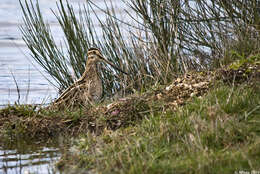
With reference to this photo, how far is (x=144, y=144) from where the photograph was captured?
550 centimetres

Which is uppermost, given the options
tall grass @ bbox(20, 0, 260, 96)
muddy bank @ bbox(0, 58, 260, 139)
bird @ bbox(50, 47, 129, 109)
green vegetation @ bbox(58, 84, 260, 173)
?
tall grass @ bbox(20, 0, 260, 96)

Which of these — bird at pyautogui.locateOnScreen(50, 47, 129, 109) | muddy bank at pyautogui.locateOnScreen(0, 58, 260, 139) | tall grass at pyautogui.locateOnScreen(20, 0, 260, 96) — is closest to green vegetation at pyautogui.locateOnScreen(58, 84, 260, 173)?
muddy bank at pyautogui.locateOnScreen(0, 58, 260, 139)

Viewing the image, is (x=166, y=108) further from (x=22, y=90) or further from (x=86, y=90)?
(x=22, y=90)

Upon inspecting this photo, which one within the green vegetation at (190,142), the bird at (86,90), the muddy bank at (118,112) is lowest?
the green vegetation at (190,142)

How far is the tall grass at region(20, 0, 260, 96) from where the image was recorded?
9.74 metres

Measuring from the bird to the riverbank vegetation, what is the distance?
0.37m

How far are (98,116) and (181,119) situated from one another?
153cm

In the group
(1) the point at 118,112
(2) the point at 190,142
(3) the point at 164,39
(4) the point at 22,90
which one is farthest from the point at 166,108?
(4) the point at 22,90

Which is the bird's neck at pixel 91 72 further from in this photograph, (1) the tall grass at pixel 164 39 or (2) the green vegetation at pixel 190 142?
(2) the green vegetation at pixel 190 142

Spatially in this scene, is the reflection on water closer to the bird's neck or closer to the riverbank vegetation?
the riverbank vegetation

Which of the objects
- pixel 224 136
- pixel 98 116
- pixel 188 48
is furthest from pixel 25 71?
pixel 224 136

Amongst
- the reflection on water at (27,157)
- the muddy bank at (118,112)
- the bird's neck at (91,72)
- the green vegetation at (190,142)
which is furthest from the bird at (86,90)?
the green vegetation at (190,142)

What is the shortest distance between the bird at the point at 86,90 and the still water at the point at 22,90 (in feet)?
0.91

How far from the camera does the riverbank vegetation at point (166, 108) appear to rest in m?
5.02
